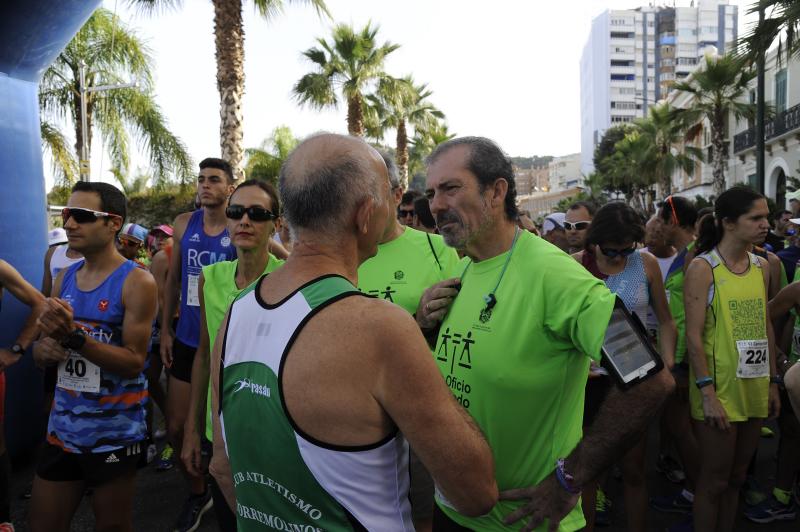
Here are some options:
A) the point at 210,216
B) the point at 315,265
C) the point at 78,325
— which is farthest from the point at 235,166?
the point at 315,265

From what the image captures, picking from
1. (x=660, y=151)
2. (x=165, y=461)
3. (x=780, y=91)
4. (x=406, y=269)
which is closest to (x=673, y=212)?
(x=406, y=269)

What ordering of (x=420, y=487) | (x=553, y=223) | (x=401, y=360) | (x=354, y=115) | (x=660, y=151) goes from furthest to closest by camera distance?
(x=660, y=151) < (x=354, y=115) < (x=553, y=223) < (x=420, y=487) < (x=401, y=360)

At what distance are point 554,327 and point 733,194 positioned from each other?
89.2 inches

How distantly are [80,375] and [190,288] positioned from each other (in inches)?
55.0

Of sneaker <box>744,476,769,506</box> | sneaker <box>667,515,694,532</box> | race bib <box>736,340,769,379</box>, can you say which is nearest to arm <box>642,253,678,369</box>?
race bib <box>736,340,769,379</box>

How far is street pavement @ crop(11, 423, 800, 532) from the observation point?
3887 mm

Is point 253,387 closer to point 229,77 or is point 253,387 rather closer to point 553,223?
point 553,223

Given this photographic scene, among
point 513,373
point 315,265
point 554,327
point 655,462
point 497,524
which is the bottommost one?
point 655,462

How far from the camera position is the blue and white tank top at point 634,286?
137 inches

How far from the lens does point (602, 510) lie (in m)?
3.99

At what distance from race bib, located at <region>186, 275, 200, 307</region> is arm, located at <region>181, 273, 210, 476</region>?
2.63ft

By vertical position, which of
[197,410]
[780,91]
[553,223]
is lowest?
[197,410]

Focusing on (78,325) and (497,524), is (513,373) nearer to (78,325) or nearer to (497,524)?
(497,524)

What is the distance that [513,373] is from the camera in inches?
73.7
